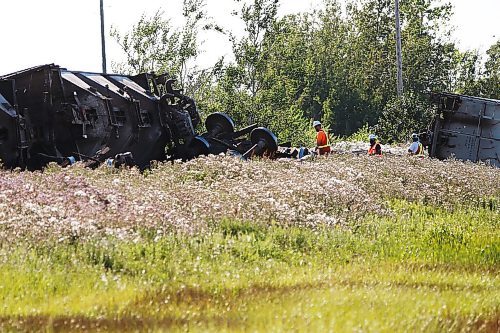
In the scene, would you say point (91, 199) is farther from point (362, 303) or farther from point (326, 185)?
point (362, 303)

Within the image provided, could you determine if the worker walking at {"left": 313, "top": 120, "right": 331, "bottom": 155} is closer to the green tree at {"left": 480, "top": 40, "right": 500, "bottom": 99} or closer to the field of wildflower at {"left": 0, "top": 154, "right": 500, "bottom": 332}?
the field of wildflower at {"left": 0, "top": 154, "right": 500, "bottom": 332}

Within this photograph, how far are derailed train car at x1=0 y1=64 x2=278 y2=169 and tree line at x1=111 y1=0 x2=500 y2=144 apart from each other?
54.5ft

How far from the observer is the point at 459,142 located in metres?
27.8

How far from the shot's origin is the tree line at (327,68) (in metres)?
41.8

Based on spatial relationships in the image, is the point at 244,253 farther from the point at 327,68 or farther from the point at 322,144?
the point at 327,68

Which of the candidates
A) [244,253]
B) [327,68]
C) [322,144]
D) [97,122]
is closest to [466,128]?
[322,144]

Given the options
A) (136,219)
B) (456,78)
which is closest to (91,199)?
(136,219)

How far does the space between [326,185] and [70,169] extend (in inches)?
170

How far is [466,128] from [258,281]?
20843 millimetres

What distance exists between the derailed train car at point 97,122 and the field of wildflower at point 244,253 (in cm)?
241

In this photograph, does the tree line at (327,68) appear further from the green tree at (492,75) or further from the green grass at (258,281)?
the green grass at (258,281)

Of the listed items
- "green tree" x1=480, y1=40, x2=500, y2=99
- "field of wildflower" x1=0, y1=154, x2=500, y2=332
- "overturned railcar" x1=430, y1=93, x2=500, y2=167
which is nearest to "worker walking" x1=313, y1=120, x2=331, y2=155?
"overturned railcar" x1=430, y1=93, x2=500, y2=167

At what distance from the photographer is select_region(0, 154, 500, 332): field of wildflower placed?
6539 millimetres

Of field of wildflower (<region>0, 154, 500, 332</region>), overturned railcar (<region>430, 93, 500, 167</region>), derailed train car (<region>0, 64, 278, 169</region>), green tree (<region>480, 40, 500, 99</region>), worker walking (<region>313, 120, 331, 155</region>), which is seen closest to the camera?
field of wildflower (<region>0, 154, 500, 332</region>)
